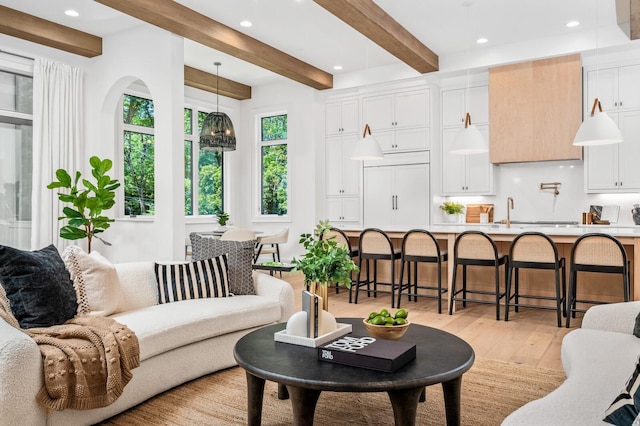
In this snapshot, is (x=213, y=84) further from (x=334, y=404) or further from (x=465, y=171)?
(x=334, y=404)

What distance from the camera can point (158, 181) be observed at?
18.6 feet

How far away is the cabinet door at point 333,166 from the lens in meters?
7.98

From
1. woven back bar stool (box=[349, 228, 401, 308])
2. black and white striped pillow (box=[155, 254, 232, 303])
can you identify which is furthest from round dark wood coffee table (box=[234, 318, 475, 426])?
woven back bar stool (box=[349, 228, 401, 308])

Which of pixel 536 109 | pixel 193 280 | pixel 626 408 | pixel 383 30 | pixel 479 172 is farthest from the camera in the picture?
pixel 479 172

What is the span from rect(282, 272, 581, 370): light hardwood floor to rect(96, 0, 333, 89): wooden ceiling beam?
2.91 metres

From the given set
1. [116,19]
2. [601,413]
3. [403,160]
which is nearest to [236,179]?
[403,160]

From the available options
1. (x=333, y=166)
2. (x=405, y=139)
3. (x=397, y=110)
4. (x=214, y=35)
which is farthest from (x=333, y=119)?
(x=214, y=35)

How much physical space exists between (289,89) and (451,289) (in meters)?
4.87

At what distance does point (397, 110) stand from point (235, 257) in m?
4.56

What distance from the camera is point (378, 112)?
24.9 ft

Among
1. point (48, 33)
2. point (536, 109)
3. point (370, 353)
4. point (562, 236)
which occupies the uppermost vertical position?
point (48, 33)

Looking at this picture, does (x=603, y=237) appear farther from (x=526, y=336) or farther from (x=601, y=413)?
(x=601, y=413)

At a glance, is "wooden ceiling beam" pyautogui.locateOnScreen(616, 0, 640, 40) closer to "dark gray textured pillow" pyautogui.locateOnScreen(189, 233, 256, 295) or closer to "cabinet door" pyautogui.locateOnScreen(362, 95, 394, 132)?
"dark gray textured pillow" pyautogui.locateOnScreen(189, 233, 256, 295)

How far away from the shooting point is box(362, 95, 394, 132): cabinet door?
749 centimetres
